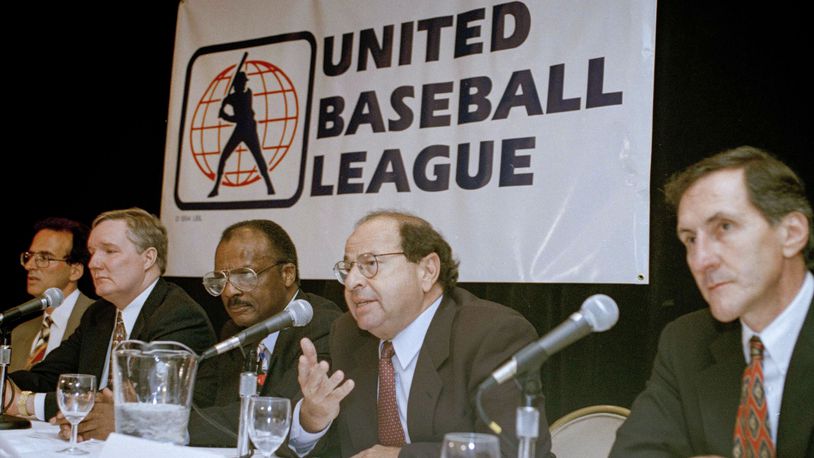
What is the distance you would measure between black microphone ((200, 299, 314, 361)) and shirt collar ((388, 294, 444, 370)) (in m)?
0.46

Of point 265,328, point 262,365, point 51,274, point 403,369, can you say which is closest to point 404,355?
point 403,369

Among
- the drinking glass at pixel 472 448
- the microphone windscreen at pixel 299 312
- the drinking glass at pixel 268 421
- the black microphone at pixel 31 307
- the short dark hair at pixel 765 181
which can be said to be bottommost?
the drinking glass at pixel 268 421

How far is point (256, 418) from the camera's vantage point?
79.4 inches

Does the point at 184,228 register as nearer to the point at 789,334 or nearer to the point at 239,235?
the point at 239,235

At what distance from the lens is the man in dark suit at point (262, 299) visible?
328 cm

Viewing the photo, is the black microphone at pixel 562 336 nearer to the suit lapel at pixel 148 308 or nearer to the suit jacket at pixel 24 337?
the suit lapel at pixel 148 308

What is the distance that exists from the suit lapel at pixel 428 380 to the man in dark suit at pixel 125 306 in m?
1.31

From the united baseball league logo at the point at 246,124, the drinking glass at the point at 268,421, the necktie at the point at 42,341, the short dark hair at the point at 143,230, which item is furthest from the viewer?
the necktie at the point at 42,341

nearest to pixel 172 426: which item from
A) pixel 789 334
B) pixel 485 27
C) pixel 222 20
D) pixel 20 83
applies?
pixel 789 334

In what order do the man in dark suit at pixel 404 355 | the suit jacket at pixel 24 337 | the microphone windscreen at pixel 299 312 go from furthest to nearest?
the suit jacket at pixel 24 337 → the man in dark suit at pixel 404 355 → the microphone windscreen at pixel 299 312

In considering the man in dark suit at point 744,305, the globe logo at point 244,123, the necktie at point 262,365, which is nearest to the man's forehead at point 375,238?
the necktie at point 262,365

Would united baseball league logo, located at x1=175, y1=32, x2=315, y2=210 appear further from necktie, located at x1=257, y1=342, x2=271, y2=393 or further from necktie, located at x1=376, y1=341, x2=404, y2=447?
necktie, located at x1=376, y1=341, x2=404, y2=447

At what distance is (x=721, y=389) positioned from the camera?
2105 mm

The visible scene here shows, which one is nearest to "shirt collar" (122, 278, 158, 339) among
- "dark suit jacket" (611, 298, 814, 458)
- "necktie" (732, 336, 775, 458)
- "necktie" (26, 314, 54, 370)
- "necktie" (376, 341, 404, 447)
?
"necktie" (26, 314, 54, 370)
